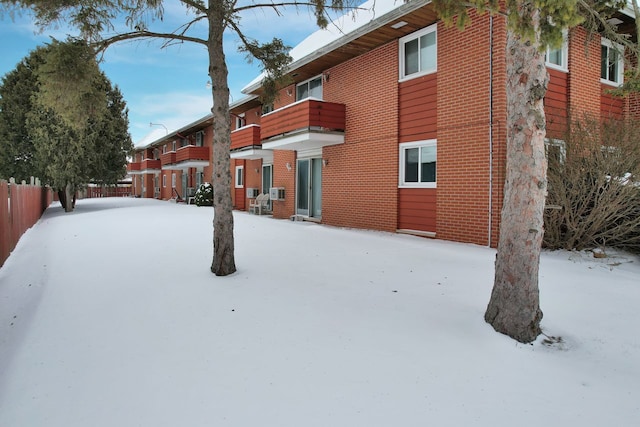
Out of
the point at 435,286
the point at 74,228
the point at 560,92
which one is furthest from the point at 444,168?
the point at 74,228

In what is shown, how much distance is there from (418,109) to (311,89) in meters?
5.67

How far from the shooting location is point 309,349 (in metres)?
3.35

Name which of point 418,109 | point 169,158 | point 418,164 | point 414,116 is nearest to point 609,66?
point 418,109

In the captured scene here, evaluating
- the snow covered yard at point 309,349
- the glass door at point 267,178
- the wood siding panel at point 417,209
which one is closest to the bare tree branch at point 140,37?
the snow covered yard at point 309,349

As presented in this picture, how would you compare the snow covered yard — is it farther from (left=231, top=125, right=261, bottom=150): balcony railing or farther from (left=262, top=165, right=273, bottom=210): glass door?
(left=262, top=165, right=273, bottom=210): glass door

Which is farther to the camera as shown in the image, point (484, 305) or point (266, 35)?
point (266, 35)

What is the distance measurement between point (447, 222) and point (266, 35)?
18.7 feet

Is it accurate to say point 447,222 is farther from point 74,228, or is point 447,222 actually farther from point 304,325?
point 74,228

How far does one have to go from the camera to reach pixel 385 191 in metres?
11.2

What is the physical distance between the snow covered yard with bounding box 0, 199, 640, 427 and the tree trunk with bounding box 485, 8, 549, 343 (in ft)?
0.95

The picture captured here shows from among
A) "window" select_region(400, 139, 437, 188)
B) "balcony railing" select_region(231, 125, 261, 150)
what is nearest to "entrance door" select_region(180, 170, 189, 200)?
"balcony railing" select_region(231, 125, 261, 150)

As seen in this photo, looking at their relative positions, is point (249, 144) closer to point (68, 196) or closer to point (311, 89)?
point (311, 89)

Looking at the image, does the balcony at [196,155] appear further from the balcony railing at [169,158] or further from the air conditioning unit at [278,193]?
the air conditioning unit at [278,193]

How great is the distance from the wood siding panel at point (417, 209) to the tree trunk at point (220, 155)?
5.79 m
